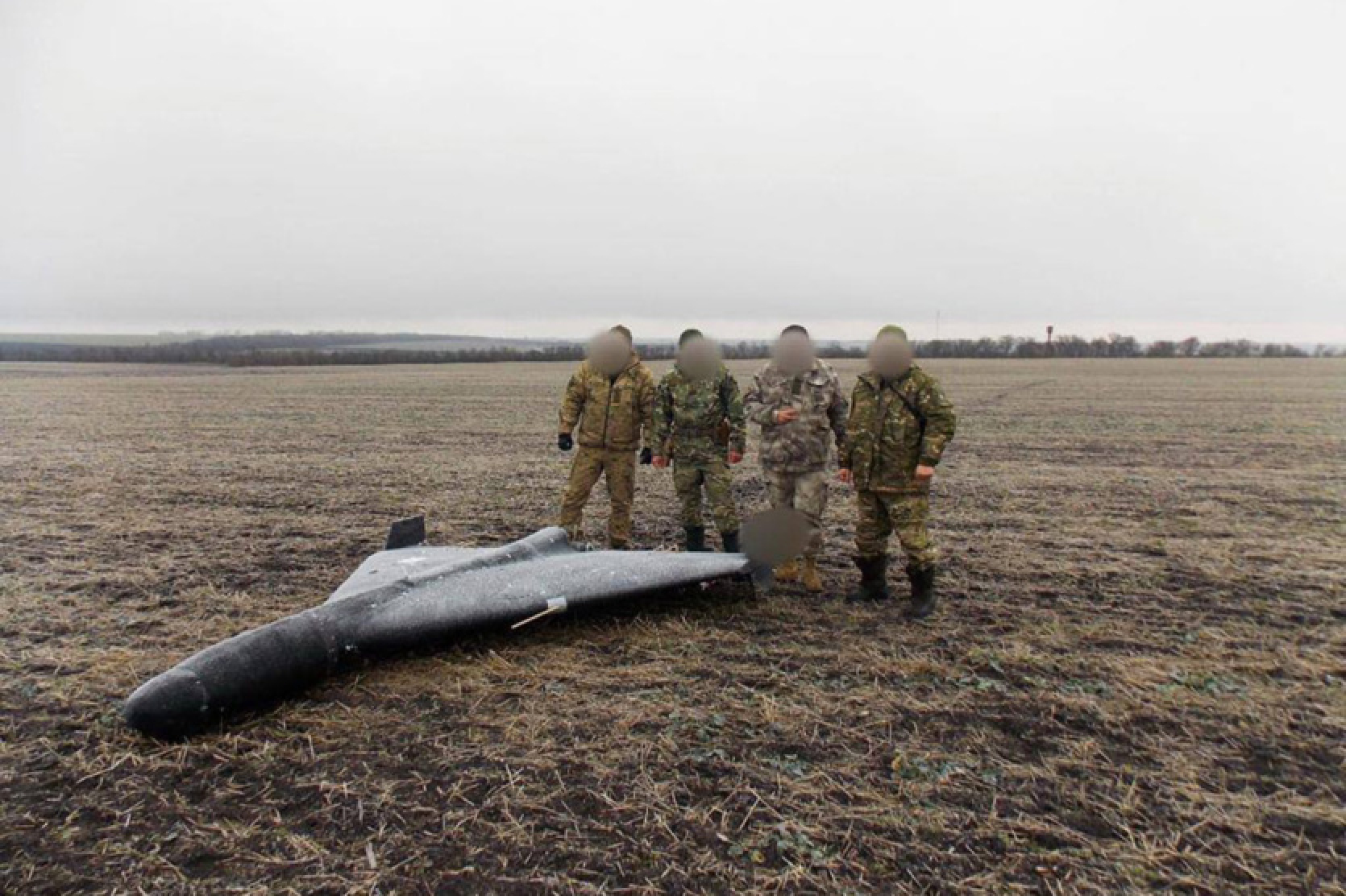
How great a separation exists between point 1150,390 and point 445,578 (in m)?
38.0

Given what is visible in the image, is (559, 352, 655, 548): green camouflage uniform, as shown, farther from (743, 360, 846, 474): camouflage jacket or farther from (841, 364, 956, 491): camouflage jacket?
(841, 364, 956, 491): camouflage jacket

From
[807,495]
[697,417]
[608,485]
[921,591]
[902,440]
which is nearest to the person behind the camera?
[902,440]

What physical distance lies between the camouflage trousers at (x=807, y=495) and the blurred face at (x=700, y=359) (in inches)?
45.4

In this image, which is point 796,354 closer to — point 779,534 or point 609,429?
point 779,534

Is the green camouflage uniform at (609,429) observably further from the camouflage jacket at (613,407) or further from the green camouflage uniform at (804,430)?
the green camouflage uniform at (804,430)

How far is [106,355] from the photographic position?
78.4 m

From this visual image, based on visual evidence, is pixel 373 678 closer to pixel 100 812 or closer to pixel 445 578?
pixel 445 578

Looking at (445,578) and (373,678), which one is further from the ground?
(445,578)

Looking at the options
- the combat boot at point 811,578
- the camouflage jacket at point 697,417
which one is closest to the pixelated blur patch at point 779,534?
the combat boot at point 811,578

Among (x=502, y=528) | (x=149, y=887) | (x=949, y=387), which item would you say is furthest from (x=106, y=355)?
(x=149, y=887)

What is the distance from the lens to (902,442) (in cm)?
595

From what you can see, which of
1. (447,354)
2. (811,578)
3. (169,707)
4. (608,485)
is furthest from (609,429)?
(447,354)

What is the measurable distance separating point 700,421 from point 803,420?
108cm

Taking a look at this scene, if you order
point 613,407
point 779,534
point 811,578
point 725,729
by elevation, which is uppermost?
point 613,407
